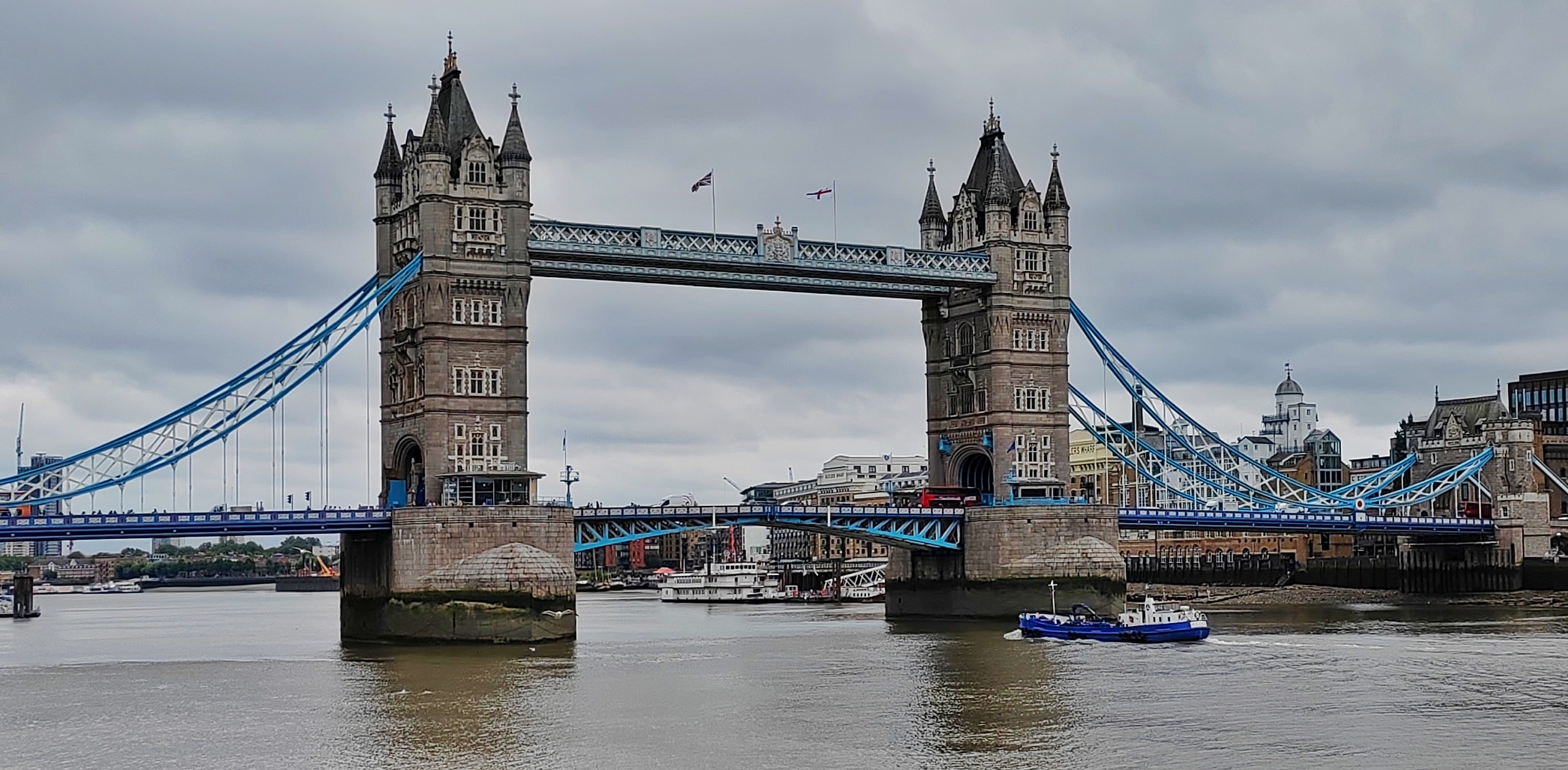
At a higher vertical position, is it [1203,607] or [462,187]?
Result: [462,187]

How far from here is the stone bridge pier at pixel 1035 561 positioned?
9081 cm

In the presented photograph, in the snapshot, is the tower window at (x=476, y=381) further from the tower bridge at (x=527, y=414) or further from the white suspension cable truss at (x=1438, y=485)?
the white suspension cable truss at (x=1438, y=485)

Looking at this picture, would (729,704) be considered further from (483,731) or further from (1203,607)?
(1203,607)

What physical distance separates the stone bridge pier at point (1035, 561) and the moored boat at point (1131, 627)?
1006 cm

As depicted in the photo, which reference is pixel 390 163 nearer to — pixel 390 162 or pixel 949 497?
pixel 390 162

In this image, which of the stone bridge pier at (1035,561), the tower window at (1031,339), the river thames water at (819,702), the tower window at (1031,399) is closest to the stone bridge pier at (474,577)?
the river thames water at (819,702)

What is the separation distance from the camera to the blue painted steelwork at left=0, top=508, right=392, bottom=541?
7144cm

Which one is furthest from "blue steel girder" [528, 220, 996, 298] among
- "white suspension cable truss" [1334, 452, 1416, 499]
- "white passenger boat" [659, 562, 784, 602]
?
"white passenger boat" [659, 562, 784, 602]

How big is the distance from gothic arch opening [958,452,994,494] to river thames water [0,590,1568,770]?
1080 cm

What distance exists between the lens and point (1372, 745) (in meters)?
45.7

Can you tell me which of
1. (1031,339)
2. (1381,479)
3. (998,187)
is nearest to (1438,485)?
(1381,479)

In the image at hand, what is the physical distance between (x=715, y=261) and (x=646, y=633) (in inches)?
687

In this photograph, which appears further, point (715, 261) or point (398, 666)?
point (715, 261)

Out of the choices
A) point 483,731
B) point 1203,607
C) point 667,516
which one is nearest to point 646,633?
point 667,516
